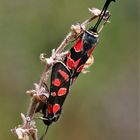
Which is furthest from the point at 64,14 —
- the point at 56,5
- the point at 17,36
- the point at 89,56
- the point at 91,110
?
the point at 89,56

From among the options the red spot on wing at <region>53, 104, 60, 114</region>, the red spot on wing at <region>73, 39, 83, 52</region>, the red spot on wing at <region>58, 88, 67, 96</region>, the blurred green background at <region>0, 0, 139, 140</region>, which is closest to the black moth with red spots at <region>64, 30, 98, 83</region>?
the red spot on wing at <region>73, 39, 83, 52</region>

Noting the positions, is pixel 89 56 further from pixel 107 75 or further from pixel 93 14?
pixel 107 75

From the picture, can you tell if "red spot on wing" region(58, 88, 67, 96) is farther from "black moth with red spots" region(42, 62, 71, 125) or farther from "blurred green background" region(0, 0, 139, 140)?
"blurred green background" region(0, 0, 139, 140)

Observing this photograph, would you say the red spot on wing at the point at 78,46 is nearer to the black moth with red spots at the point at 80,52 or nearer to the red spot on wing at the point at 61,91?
the black moth with red spots at the point at 80,52

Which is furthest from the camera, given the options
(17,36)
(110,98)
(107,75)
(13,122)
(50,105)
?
(110,98)

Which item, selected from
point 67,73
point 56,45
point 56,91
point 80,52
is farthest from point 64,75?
point 56,45

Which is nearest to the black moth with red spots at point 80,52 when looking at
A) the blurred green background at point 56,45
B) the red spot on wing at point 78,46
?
the red spot on wing at point 78,46
